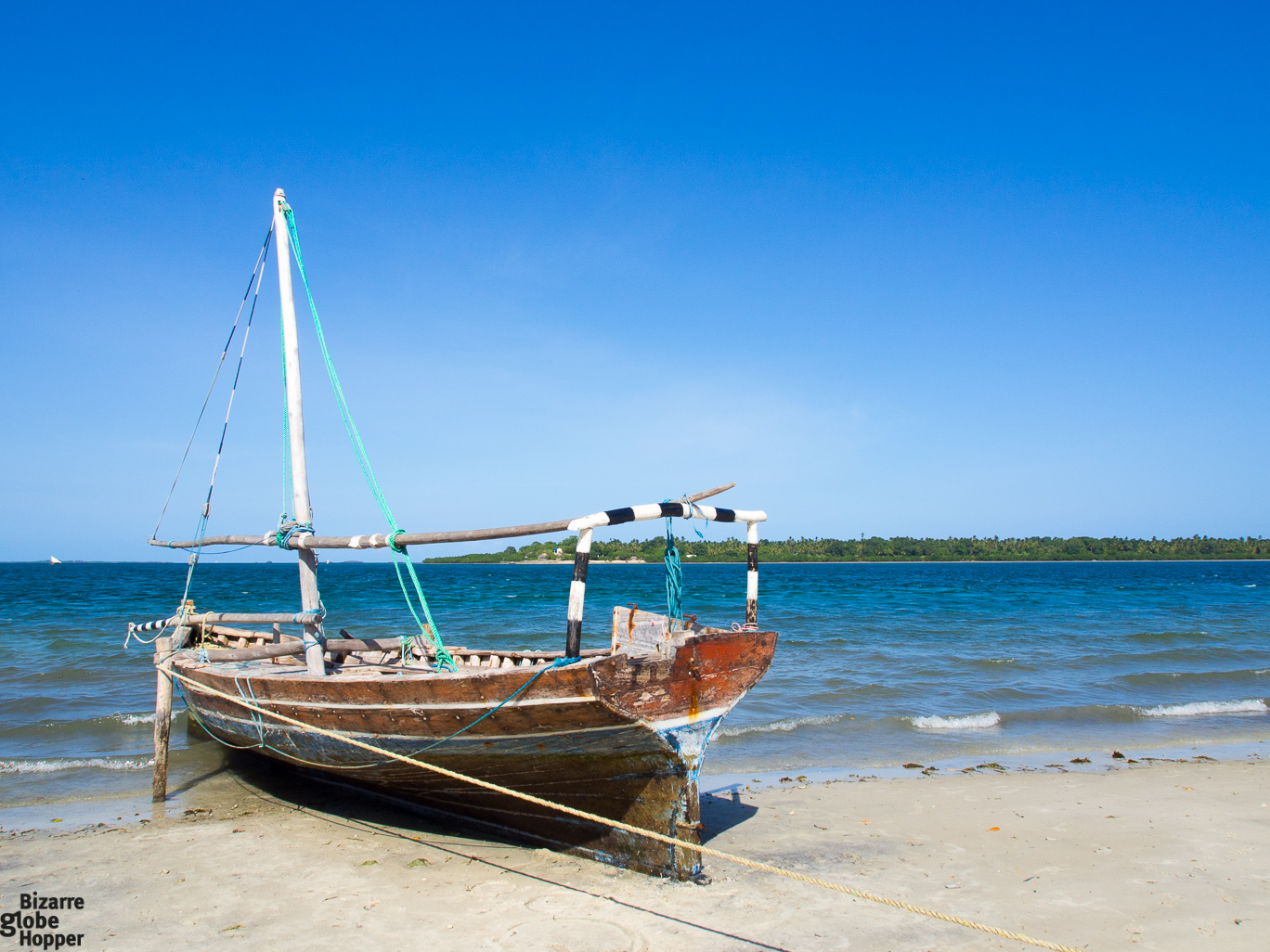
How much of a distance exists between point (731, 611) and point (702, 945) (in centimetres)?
3088

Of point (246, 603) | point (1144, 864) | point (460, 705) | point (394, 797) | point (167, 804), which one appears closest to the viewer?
point (460, 705)

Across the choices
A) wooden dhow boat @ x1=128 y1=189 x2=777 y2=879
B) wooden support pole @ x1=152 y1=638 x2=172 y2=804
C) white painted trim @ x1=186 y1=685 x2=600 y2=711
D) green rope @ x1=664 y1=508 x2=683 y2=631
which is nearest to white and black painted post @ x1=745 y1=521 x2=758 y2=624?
wooden dhow boat @ x1=128 y1=189 x2=777 y2=879

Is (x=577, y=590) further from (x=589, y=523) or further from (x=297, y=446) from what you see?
(x=297, y=446)

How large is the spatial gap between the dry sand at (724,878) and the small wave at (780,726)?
3067 millimetres

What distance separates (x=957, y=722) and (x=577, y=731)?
31.1 ft

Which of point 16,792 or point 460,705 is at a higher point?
point 460,705

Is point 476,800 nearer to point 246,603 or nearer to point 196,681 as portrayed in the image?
point 196,681

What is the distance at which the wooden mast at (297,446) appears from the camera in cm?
793

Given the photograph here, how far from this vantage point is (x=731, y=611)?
3541 centimetres

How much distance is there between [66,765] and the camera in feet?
33.8

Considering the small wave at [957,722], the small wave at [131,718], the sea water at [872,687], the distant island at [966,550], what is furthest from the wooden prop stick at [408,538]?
the distant island at [966,550]

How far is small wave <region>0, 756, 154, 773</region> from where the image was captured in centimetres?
1011

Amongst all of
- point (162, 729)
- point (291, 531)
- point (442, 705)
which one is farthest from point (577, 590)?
point (162, 729)

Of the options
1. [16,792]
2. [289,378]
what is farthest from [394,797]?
[16,792]
